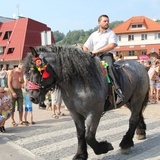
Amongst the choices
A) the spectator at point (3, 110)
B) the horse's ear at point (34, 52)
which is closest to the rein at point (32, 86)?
the horse's ear at point (34, 52)

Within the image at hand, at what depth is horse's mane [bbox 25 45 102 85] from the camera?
405 centimetres

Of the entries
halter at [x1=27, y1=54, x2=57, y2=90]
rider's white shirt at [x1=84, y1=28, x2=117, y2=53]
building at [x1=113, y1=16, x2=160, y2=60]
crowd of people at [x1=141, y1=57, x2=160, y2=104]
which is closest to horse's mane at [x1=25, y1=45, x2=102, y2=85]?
halter at [x1=27, y1=54, x2=57, y2=90]

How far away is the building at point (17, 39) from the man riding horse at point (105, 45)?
40.9 m

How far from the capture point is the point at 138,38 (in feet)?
191

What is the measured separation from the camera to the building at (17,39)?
4591 centimetres

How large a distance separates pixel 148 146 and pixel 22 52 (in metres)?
41.1

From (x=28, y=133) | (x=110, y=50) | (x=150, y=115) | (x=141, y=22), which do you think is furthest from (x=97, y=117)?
(x=141, y=22)

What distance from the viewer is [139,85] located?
18.0 ft

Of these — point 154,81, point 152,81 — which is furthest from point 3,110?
point 154,81

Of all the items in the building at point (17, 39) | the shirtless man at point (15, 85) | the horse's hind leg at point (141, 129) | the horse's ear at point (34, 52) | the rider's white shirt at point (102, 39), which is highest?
the building at point (17, 39)

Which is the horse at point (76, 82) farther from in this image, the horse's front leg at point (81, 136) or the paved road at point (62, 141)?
the paved road at point (62, 141)

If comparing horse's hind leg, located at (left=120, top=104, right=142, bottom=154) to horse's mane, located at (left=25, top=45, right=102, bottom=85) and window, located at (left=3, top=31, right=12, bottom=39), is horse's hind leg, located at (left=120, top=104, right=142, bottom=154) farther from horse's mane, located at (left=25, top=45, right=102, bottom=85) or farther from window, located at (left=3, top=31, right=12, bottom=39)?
window, located at (left=3, top=31, right=12, bottom=39)

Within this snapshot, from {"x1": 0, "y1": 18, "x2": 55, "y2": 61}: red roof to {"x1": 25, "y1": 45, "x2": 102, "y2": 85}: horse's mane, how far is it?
137 feet

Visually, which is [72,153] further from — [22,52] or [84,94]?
[22,52]
